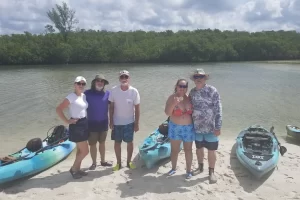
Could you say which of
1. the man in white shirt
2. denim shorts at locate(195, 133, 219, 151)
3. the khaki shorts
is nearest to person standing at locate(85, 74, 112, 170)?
the khaki shorts

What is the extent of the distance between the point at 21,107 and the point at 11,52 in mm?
39379

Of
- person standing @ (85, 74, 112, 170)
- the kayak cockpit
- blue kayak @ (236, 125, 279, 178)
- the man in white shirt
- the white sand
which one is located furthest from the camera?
the kayak cockpit

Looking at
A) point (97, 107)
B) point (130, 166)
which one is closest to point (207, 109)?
point (97, 107)

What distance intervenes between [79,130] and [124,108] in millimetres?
896

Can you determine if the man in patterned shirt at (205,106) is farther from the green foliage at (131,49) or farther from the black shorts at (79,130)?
the green foliage at (131,49)

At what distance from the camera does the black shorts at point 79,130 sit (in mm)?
5227

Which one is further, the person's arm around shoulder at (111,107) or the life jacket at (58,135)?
the life jacket at (58,135)

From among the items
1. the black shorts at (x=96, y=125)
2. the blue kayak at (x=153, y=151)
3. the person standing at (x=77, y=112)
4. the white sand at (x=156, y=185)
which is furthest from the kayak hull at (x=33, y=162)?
the blue kayak at (x=153, y=151)

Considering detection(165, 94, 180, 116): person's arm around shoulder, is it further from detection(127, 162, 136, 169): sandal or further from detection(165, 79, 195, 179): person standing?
detection(127, 162, 136, 169): sandal

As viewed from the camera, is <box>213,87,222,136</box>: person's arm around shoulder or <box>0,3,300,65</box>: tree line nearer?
<box>213,87,222,136</box>: person's arm around shoulder

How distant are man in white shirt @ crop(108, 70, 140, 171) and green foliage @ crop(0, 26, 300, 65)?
161 ft

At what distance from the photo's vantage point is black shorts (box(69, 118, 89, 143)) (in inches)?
206

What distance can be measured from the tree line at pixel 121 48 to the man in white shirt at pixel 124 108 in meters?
49.1

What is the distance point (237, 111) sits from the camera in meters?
13.9
